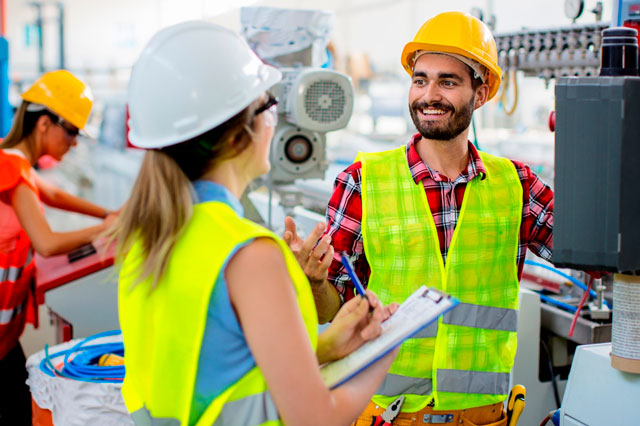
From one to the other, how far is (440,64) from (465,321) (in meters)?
0.63

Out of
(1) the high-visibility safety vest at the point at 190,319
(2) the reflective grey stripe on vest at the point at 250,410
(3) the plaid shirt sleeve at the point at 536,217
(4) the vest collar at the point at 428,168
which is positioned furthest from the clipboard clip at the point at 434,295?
(3) the plaid shirt sleeve at the point at 536,217

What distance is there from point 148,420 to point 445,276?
31.7 inches

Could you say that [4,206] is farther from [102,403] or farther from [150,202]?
[150,202]

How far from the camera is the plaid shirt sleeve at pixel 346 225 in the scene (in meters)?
1.67

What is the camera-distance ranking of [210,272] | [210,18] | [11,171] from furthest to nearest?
[210,18] → [11,171] → [210,272]

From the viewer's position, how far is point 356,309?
1.16 metres

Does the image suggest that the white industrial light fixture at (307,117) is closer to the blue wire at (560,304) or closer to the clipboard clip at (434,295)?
the blue wire at (560,304)

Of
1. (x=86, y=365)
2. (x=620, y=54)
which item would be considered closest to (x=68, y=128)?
(x=86, y=365)

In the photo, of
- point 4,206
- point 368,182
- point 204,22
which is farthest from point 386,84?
point 204,22

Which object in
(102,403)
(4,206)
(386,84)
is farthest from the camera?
(386,84)

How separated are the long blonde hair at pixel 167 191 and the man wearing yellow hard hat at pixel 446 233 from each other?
608 mm

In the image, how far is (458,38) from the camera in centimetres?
170

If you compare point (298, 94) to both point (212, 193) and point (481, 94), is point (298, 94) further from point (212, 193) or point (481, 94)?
point (212, 193)

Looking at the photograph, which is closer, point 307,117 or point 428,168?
point 428,168
